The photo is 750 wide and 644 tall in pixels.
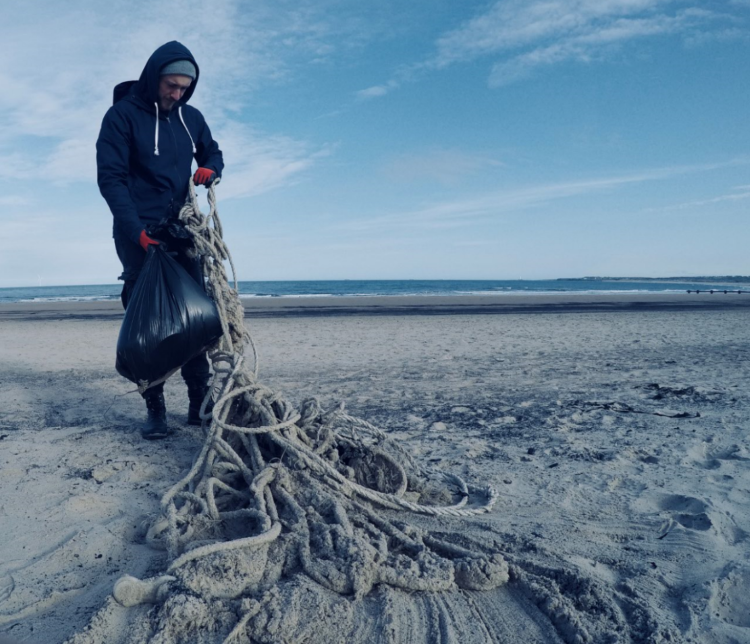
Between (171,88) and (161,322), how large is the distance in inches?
51.8

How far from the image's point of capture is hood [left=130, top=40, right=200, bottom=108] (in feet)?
9.48

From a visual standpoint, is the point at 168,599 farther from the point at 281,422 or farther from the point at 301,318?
the point at 301,318

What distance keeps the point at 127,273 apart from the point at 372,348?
5278 millimetres

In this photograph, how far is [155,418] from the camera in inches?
131

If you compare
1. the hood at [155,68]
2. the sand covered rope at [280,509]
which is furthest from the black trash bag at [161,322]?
the hood at [155,68]

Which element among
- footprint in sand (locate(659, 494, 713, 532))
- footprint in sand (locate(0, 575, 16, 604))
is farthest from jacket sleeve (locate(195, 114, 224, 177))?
footprint in sand (locate(659, 494, 713, 532))

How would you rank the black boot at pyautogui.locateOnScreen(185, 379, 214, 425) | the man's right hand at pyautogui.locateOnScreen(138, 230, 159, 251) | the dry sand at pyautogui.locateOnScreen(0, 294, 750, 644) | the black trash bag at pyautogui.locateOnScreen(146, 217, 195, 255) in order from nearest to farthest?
the dry sand at pyautogui.locateOnScreen(0, 294, 750, 644), the man's right hand at pyautogui.locateOnScreen(138, 230, 159, 251), the black trash bag at pyautogui.locateOnScreen(146, 217, 195, 255), the black boot at pyautogui.locateOnScreen(185, 379, 214, 425)

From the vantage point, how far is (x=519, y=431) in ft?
12.5

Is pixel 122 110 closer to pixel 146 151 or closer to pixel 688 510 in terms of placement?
pixel 146 151

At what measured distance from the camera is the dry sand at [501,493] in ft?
5.53

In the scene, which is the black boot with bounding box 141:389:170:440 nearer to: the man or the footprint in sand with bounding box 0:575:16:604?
the man

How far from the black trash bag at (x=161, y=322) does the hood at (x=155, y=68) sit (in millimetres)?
877

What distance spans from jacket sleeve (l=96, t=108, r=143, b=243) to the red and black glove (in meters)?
0.39

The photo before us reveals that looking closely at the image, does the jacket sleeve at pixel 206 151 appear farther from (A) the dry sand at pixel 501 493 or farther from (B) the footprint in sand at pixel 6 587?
(B) the footprint in sand at pixel 6 587
